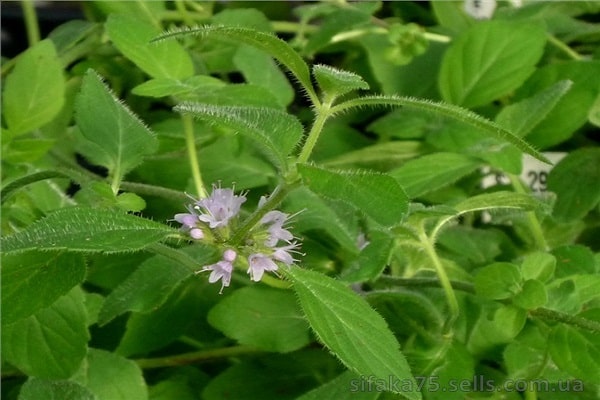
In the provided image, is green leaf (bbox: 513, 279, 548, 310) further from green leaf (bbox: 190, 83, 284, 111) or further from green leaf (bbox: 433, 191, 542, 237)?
green leaf (bbox: 190, 83, 284, 111)

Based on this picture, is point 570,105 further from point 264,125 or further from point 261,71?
point 264,125

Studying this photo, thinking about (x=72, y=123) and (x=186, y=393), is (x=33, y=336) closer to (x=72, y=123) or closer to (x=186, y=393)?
(x=186, y=393)

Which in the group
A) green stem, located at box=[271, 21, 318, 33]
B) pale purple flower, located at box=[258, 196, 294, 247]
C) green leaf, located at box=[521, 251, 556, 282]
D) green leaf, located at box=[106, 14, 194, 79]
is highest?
green leaf, located at box=[106, 14, 194, 79]

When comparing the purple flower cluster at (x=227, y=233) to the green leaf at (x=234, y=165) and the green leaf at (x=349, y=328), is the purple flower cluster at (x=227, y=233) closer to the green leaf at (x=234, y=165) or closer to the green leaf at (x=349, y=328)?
the green leaf at (x=349, y=328)

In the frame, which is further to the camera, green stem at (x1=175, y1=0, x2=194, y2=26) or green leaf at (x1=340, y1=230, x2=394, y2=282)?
green stem at (x1=175, y1=0, x2=194, y2=26)

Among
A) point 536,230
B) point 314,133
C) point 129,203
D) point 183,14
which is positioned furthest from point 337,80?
point 183,14

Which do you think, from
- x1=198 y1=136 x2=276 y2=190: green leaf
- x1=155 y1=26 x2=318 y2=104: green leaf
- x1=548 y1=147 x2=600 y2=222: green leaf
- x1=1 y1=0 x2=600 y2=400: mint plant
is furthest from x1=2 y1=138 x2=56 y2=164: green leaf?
x1=548 y1=147 x2=600 y2=222: green leaf

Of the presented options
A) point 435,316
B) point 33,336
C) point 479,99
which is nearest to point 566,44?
point 479,99
